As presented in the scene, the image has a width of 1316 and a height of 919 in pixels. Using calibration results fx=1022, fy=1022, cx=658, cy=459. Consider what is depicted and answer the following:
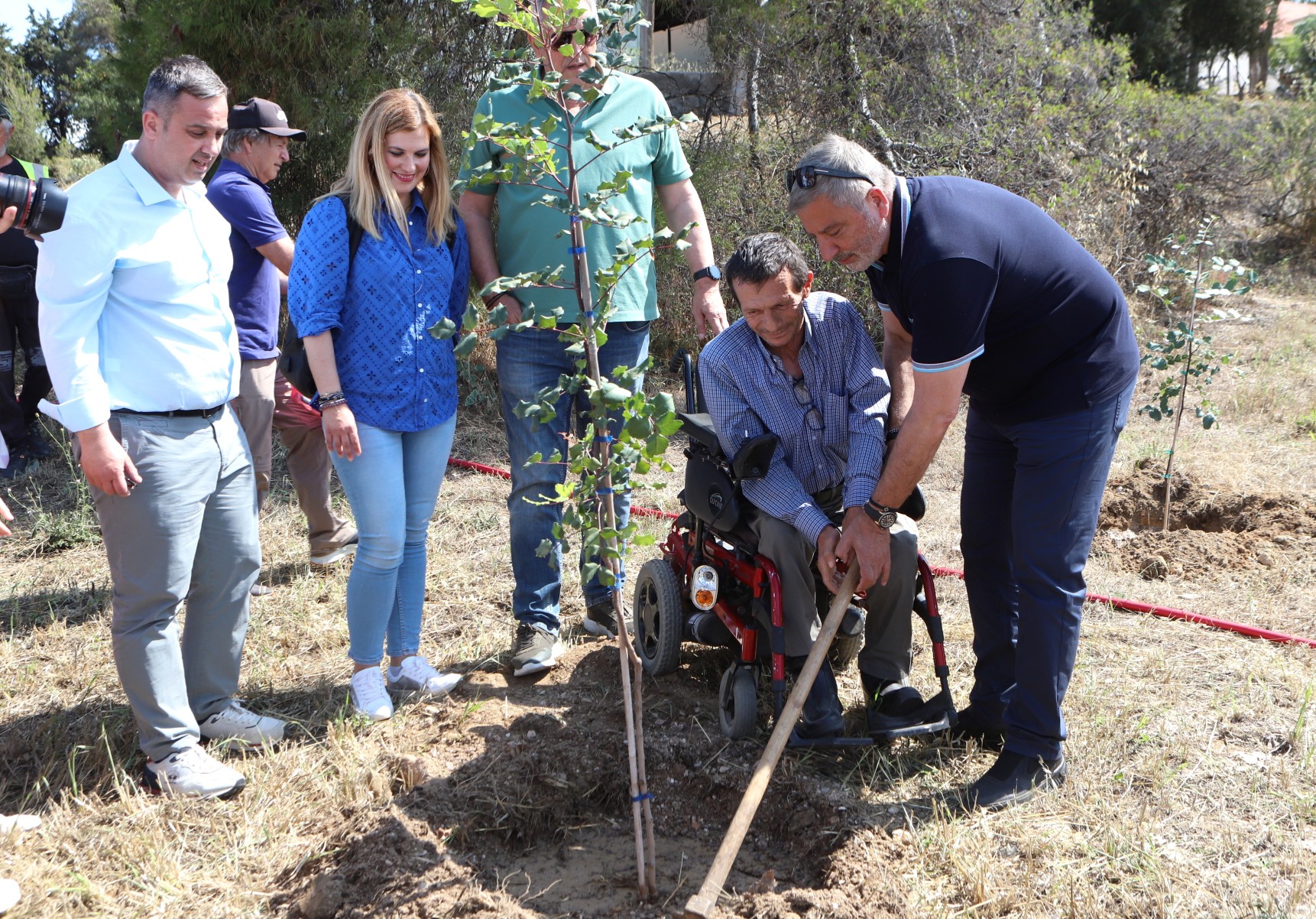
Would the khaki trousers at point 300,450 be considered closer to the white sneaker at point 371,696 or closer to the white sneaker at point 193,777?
the white sneaker at point 371,696

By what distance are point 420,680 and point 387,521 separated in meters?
0.66

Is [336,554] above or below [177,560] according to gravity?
below

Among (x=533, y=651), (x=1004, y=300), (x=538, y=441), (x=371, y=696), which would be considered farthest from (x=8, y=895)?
(x=1004, y=300)

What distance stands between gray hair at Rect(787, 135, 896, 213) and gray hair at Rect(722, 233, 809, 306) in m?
0.38

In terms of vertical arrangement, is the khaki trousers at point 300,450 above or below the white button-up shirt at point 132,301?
below

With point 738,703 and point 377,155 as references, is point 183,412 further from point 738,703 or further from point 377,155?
point 738,703

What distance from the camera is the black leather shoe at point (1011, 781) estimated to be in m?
2.82

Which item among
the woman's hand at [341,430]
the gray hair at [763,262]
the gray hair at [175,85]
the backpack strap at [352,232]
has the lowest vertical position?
the woman's hand at [341,430]

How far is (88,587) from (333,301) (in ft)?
7.78

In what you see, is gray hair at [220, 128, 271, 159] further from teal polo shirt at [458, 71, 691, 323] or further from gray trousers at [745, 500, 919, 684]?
gray trousers at [745, 500, 919, 684]

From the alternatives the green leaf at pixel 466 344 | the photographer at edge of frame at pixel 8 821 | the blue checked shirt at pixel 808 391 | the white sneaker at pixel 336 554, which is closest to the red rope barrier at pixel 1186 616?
the blue checked shirt at pixel 808 391

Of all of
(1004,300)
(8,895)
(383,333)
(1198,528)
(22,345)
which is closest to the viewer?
(8,895)

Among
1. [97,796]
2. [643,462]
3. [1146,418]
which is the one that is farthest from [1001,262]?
[1146,418]

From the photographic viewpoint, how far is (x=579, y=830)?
2.94 m
